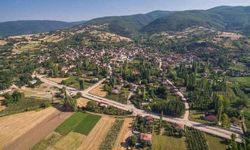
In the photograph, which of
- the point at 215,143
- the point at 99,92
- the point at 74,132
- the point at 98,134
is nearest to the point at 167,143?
the point at 215,143

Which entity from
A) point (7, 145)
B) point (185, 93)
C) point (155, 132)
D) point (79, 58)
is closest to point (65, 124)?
point (7, 145)

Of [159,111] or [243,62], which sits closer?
[159,111]

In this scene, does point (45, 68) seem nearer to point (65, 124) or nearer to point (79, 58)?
point (79, 58)

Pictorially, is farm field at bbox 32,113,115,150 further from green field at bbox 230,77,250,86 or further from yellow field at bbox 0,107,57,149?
green field at bbox 230,77,250,86

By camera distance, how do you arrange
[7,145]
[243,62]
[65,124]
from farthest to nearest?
[243,62], [65,124], [7,145]

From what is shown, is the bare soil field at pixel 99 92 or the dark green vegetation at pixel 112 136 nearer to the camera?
the dark green vegetation at pixel 112 136

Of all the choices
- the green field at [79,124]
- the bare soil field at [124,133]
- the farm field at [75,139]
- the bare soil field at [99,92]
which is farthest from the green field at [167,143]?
the bare soil field at [99,92]

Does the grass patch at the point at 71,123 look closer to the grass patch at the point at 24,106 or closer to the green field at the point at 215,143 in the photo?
the grass patch at the point at 24,106
